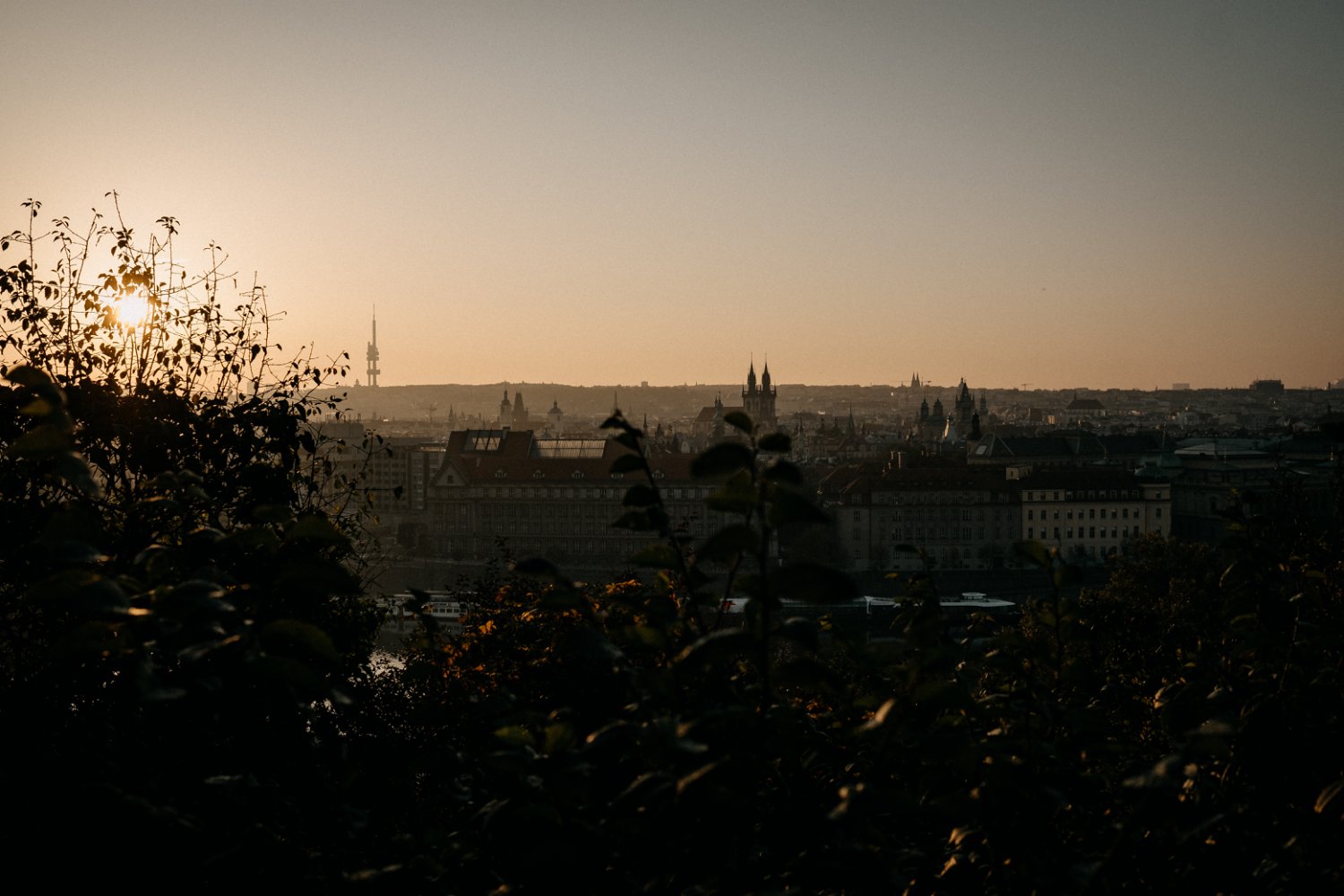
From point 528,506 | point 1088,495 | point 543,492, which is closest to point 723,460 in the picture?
point 1088,495

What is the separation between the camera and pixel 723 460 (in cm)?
167

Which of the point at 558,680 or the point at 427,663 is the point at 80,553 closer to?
the point at 427,663

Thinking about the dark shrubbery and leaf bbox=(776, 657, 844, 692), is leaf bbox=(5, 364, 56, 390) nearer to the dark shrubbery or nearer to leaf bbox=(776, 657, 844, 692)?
the dark shrubbery

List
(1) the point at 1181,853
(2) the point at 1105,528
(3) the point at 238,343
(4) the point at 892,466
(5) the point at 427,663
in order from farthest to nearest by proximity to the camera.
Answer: (4) the point at 892,466, (2) the point at 1105,528, (3) the point at 238,343, (5) the point at 427,663, (1) the point at 1181,853

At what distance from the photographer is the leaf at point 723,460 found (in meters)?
1.66

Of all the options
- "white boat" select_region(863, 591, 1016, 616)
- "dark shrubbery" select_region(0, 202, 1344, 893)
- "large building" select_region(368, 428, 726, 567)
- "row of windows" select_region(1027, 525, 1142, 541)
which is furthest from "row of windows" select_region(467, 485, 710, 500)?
"dark shrubbery" select_region(0, 202, 1344, 893)

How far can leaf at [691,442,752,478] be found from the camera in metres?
1.66

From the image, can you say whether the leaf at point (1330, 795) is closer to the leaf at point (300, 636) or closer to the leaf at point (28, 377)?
the leaf at point (300, 636)

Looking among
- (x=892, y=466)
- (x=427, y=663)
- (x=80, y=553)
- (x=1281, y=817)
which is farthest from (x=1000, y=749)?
(x=892, y=466)

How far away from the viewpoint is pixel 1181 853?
1.83m

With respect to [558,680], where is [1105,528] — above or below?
below

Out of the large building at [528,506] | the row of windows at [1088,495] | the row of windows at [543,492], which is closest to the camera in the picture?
the row of windows at [1088,495]

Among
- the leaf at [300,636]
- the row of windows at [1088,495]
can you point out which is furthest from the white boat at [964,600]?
the leaf at [300,636]

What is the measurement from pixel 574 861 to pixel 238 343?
24.7 feet
